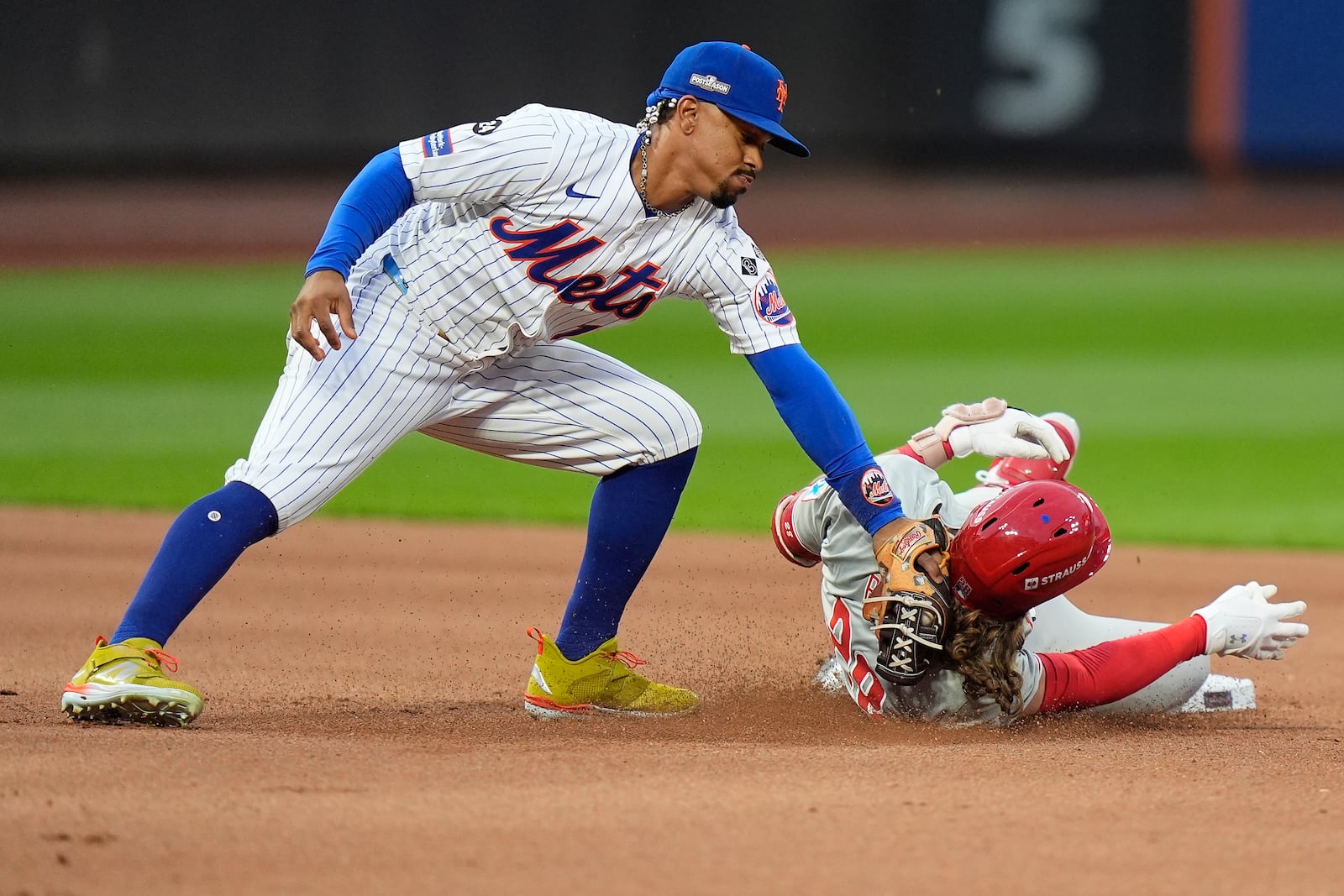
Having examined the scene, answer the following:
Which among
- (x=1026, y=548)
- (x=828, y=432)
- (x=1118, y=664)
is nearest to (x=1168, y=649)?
(x=1118, y=664)

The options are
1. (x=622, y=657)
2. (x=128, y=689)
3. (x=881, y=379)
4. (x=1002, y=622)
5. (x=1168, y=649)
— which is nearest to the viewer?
(x=128, y=689)

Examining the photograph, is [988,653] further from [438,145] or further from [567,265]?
[438,145]

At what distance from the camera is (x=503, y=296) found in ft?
11.5

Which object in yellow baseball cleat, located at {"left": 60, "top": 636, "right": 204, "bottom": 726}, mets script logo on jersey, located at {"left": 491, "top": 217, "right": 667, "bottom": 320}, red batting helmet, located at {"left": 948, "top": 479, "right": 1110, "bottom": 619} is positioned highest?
mets script logo on jersey, located at {"left": 491, "top": 217, "right": 667, "bottom": 320}

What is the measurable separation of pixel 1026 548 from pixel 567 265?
114 centimetres

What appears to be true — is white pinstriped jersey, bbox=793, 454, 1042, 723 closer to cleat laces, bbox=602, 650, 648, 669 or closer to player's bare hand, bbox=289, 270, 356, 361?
cleat laces, bbox=602, 650, 648, 669

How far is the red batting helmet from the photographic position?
3.27 metres

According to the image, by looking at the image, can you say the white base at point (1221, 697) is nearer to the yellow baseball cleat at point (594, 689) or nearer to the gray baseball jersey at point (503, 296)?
the yellow baseball cleat at point (594, 689)

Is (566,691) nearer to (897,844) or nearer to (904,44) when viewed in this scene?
(897,844)

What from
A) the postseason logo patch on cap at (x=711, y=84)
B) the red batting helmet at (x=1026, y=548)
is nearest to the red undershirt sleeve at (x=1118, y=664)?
the red batting helmet at (x=1026, y=548)

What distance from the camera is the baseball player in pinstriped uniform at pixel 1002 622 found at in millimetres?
3316

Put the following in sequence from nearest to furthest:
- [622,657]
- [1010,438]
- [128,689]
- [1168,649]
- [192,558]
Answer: [128,689] → [192,558] → [1168,649] → [1010,438] → [622,657]

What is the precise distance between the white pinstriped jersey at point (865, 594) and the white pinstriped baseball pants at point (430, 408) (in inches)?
14.2

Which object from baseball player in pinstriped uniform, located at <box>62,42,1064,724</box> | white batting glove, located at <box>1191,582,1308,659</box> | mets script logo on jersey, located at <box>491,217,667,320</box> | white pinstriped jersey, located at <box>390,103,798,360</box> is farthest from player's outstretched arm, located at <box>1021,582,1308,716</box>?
mets script logo on jersey, located at <box>491,217,667,320</box>
